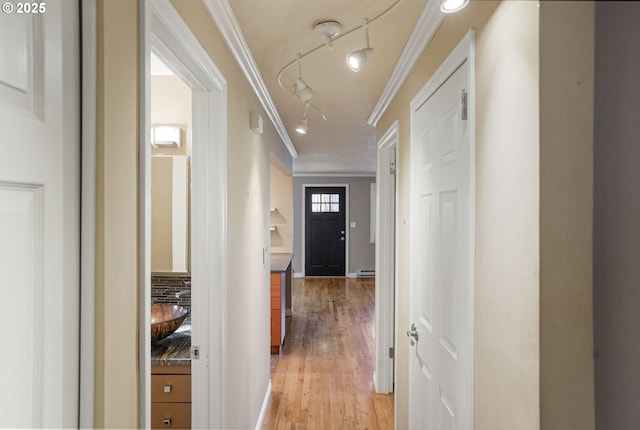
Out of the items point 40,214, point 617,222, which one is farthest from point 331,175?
point 40,214

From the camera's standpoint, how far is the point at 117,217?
2.58ft

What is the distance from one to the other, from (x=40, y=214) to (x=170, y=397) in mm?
1451

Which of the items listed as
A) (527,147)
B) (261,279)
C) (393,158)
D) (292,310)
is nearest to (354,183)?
(292,310)

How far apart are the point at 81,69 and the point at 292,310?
5.05m

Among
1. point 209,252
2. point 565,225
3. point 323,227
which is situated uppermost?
point 565,225

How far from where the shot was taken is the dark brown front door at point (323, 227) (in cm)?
822

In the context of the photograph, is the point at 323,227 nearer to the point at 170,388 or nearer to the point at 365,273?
the point at 365,273

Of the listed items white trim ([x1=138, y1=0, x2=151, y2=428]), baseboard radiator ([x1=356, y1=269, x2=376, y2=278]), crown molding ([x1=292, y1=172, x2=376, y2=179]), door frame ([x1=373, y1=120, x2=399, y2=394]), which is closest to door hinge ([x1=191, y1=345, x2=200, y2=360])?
white trim ([x1=138, y1=0, x2=151, y2=428])

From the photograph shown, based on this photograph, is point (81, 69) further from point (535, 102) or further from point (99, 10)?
point (535, 102)

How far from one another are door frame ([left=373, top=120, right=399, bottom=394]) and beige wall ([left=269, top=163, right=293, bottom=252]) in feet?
9.37

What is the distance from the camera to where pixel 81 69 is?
2.35 ft

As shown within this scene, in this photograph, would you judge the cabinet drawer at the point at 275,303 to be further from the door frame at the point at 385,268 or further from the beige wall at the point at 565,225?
the beige wall at the point at 565,225

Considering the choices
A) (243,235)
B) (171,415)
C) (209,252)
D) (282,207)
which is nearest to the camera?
(209,252)

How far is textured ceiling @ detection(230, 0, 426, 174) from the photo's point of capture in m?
1.43
